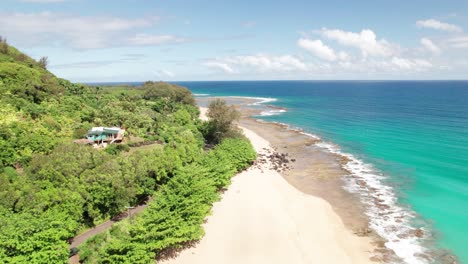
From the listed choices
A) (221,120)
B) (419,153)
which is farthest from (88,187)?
(419,153)

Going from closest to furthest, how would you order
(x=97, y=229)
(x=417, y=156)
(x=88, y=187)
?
(x=97, y=229), (x=88, y=187), (x=417, y=156)

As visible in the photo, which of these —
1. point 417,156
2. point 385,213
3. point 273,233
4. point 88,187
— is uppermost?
point 88,187

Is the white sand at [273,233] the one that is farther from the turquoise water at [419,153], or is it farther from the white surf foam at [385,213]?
the turquoise water at [419,153]

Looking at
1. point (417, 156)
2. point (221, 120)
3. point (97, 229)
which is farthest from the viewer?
point (221, 120)

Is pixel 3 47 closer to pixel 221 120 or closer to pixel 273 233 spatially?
pixel 221 120

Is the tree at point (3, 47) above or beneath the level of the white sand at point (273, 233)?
above

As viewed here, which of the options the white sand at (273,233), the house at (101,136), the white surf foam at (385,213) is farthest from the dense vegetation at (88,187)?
the white surf foam at (385,213)
